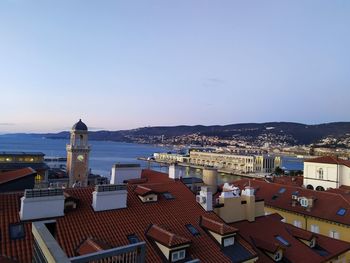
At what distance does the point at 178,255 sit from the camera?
476 inches

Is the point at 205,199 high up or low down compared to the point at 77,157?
up

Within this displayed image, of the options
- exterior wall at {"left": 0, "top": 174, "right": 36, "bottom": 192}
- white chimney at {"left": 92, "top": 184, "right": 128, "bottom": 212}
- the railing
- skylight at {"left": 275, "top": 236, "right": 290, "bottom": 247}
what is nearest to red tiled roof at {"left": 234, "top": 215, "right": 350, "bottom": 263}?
skylight at {"left": 275, "top": 236, "right": 290, "bottom": 247}

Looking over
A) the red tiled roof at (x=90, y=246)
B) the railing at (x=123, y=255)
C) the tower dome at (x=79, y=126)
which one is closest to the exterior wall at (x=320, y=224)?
Result: the red tiled roof at (x=90, y=246)

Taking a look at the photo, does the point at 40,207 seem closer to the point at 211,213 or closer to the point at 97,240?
the point at 97,240

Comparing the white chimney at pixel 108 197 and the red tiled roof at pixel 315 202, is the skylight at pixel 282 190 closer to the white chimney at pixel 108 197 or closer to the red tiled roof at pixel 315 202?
the red tiled roof at pixel 315 202

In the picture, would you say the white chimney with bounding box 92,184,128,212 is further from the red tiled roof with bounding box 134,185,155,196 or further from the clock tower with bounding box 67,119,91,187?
the clock tower with bounding box 67,119,91,187

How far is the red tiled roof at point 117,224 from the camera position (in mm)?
10633

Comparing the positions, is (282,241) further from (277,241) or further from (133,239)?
(133,239)

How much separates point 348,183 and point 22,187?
42391 mm

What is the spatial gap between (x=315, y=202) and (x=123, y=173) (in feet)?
63.9

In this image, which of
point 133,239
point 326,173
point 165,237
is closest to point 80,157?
point 133,239

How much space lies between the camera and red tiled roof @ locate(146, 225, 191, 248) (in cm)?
1189

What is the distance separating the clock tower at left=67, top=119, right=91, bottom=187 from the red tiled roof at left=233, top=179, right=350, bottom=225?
2257cm

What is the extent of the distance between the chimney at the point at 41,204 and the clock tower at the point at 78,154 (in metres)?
32.0
